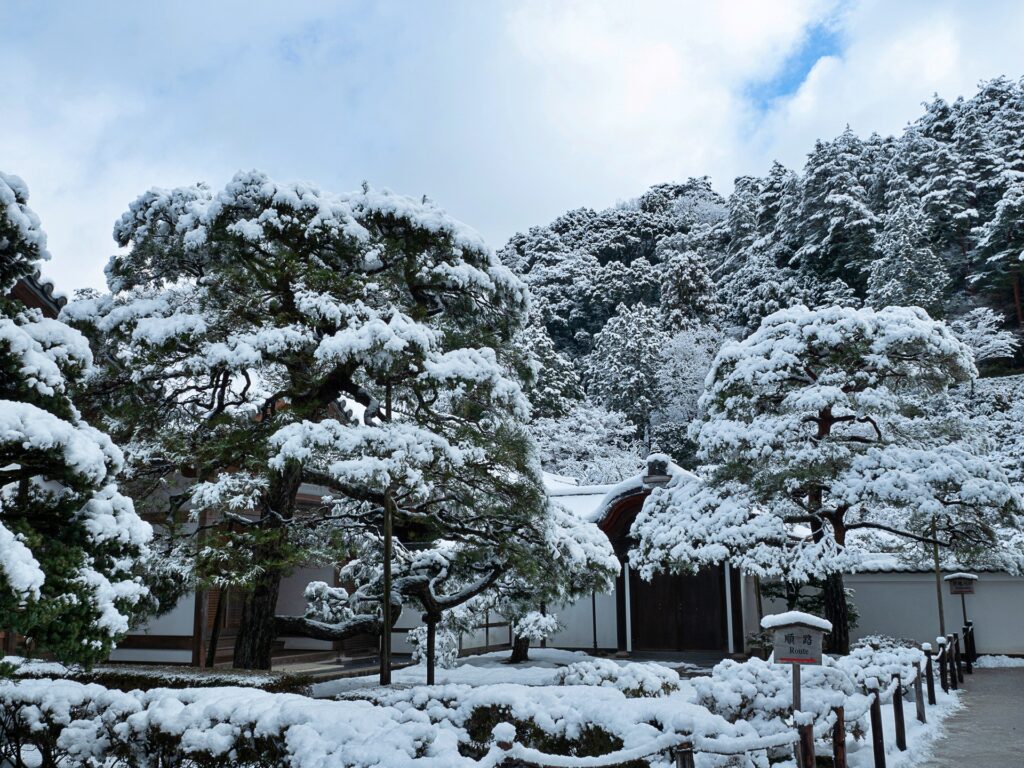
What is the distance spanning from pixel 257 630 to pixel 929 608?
15.8m

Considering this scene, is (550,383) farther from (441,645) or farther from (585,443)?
(441,645)

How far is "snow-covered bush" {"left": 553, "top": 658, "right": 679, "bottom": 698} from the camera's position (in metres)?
8.80

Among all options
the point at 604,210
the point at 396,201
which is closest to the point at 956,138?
the point at 604,210

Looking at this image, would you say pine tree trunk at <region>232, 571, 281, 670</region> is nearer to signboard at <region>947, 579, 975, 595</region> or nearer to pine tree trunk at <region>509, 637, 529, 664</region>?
pine tree trunk at <region>509, 637, 529, 664</region>

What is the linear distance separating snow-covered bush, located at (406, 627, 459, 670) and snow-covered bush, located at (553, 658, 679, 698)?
1.54m

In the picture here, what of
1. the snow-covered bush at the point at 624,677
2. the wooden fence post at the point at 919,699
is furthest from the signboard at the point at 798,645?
the wooden fence post at the point at 919,699

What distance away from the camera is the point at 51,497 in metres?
4.97

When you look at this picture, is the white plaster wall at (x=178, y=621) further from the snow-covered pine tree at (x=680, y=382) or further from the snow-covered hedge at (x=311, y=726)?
the snow-covered pine tree at (x=680, y=382)

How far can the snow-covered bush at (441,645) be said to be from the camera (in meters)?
10.9

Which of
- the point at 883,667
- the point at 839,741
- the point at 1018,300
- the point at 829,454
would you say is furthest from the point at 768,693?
the point at 1018,300

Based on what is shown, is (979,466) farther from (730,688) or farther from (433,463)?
(433,463)

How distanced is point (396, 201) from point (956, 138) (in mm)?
32137

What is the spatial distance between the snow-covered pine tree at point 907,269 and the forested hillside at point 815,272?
6 cm

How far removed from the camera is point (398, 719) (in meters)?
5.31
